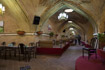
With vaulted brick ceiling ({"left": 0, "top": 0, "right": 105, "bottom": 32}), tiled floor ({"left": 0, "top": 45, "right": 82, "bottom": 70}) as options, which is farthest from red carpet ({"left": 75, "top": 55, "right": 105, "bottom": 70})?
vaulted brick ceiling ({"left": 0, "top": 0, "right": 105, "bottom": 32})

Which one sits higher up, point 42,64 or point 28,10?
point 28,10

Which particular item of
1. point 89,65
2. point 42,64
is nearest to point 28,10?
point 42,64

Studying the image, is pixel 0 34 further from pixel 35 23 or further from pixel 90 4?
A: pixel 90 4

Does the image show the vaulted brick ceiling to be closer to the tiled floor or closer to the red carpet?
the tiled floor

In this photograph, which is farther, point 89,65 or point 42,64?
point 42,64

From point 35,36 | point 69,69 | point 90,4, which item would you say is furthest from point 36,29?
point 69,69

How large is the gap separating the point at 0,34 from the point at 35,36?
264cm

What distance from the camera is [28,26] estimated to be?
774 cm

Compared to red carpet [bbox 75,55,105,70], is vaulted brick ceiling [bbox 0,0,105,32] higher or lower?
higher

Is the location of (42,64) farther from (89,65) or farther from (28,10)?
(28,10)

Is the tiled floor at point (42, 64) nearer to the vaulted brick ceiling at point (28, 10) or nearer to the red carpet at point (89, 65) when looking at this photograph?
the red carpet at point (89, 65)

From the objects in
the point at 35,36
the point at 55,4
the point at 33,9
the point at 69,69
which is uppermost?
the point at 55,4

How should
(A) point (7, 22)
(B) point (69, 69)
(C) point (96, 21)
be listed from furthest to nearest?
(A) point (7, 22) → (C) point (96, 21) → (B) point (69, 69)

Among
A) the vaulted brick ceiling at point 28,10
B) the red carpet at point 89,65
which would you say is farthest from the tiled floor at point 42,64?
the vaulted brick ceiling at point 28,10
